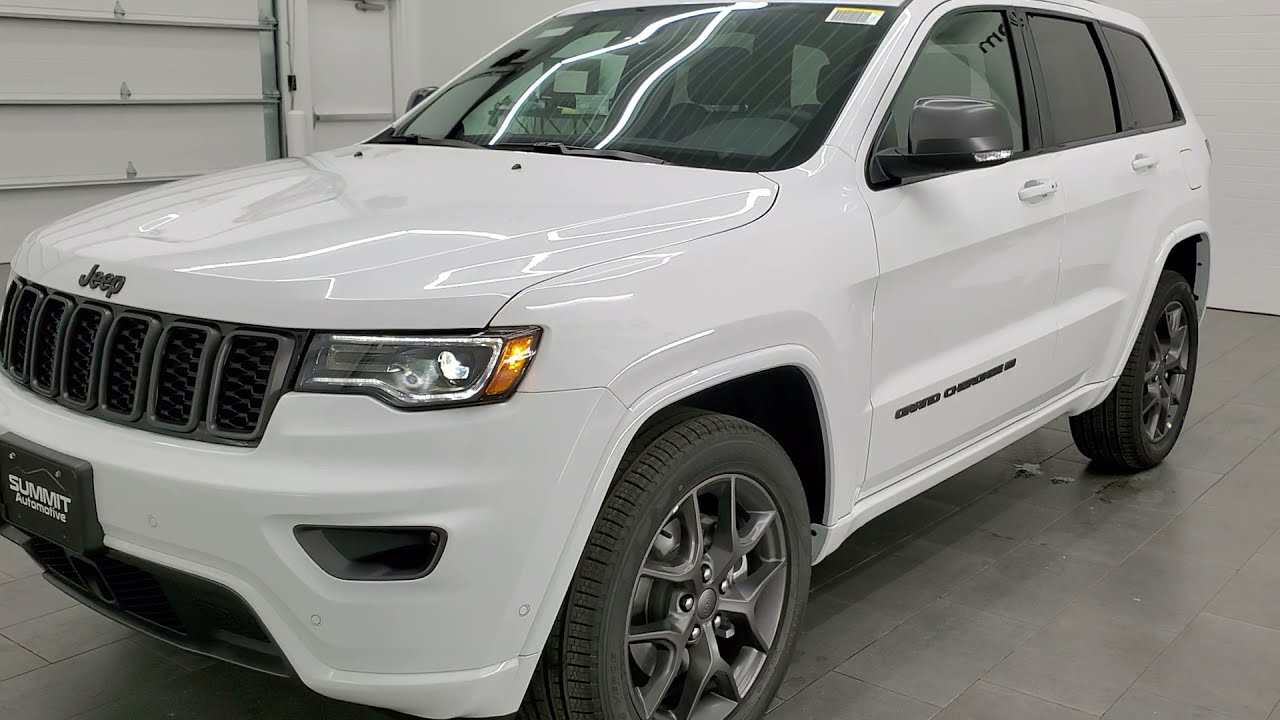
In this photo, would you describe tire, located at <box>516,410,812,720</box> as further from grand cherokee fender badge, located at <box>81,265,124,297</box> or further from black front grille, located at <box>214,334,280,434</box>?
grand cherokee fender badge, located at <box>81,265,124,297</box>

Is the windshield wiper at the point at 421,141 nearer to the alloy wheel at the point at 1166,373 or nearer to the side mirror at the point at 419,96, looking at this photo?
the side mirror at the point at 419,96

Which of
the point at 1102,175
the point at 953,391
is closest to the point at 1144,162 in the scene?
the point at 1102,175

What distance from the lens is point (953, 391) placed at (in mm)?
2990

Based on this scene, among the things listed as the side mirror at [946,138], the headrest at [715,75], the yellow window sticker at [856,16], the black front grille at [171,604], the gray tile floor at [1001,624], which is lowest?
the gray tile floor at [1001,624]

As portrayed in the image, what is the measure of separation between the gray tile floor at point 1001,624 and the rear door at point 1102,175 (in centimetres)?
59

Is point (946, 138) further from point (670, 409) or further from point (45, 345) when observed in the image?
point (45, 345)

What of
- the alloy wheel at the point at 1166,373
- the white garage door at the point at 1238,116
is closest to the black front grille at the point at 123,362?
the alloy wheel at the point at 1166,373

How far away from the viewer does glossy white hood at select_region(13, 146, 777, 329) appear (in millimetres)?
1912

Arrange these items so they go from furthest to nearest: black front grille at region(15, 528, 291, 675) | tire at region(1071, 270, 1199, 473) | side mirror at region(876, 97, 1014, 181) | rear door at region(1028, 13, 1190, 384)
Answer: tire at region(1071, 270, 1199, 473) < rear door at region(1028, 13, 1190, 384) < side mirror at region(876, 97, 1014, 181) < black front grille at region(15, 528, 291, 675)

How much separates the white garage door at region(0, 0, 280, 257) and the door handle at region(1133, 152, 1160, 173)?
8.77 meters

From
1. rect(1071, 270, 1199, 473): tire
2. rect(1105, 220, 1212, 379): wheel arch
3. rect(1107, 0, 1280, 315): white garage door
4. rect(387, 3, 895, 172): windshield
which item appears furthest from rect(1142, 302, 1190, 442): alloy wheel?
rect(1107, 0, 1280, 315): white garage door

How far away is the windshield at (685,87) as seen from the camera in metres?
2.77

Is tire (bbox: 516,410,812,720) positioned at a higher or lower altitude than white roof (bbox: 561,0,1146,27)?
lower

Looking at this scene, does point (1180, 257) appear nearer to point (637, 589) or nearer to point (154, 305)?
point (637, 589)
